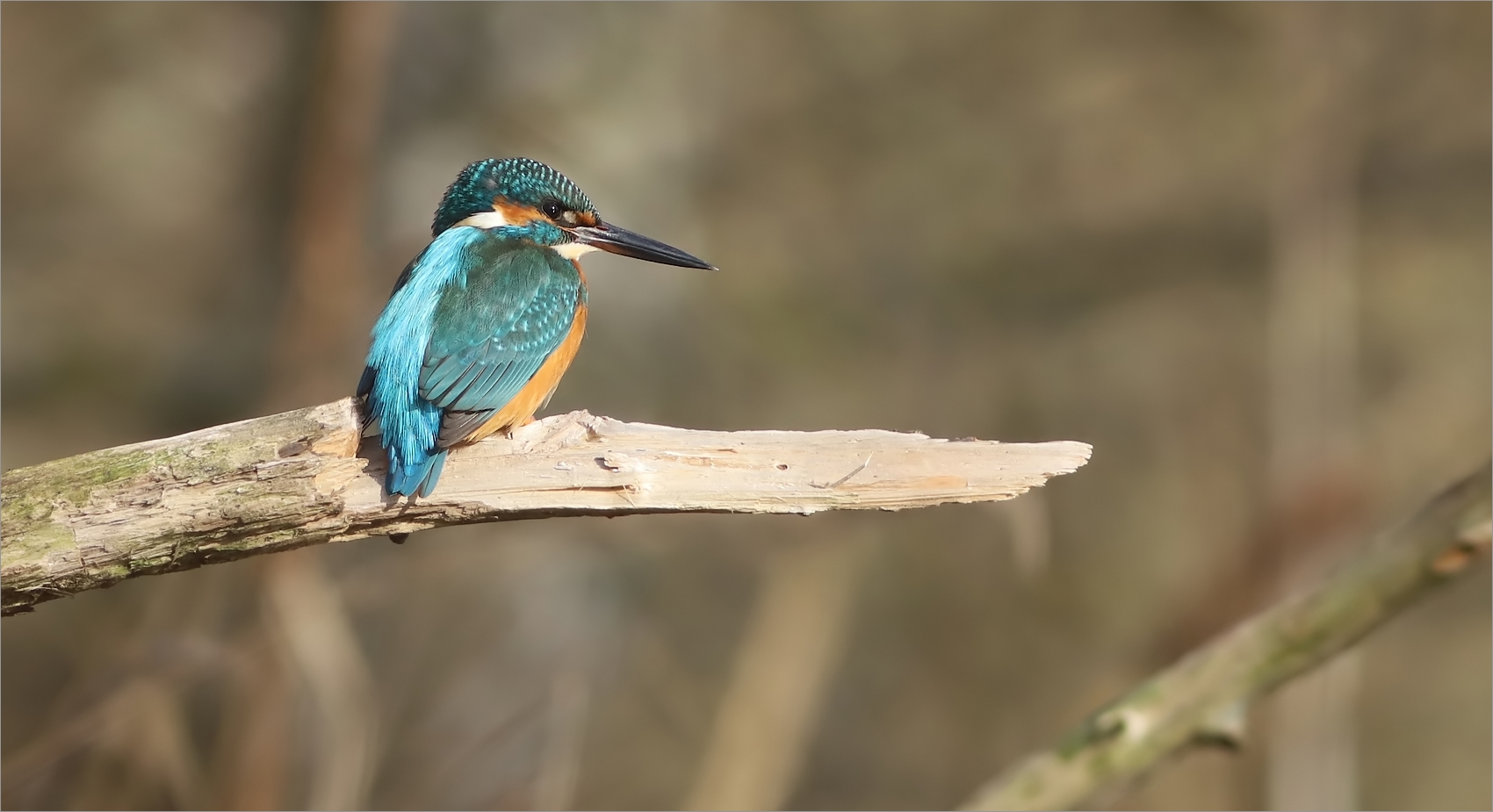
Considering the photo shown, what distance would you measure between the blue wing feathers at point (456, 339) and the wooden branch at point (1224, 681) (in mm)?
1185

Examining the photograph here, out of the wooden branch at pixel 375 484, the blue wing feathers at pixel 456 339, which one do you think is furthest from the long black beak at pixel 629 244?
the wooden branch at pixel 375 484

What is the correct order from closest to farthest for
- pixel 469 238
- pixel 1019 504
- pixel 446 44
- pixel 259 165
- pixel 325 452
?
pixel 325 452
pixel 1019 504
pixel 469 238
pixel 259 165
pixel 446 44

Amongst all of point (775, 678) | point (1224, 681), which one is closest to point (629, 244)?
point (1224, 681)

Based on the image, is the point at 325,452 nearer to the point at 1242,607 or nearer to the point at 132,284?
the point at 1242,607

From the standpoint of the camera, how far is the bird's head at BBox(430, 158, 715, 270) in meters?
2.80

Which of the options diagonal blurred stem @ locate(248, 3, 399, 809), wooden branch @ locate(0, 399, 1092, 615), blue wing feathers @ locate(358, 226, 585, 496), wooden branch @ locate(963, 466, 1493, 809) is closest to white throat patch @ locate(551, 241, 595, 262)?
blue wing feathers @ locate(358, 226, 585, 496)

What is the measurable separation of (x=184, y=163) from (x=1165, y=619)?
14.5ft

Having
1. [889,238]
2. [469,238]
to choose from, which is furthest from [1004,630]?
[469,238]

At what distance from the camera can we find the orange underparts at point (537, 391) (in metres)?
2.31

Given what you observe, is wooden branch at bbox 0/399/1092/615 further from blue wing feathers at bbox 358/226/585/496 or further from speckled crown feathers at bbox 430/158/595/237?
speckled crown feathers at bbox 430/158/595/237

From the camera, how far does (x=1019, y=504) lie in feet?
7.98

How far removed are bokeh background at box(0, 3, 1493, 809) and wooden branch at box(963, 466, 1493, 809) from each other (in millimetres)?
1249

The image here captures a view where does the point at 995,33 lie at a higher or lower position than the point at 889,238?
higher

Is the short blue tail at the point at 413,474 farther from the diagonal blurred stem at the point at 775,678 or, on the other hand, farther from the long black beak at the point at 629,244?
the diagonal blurred stem at the point at 775,678
